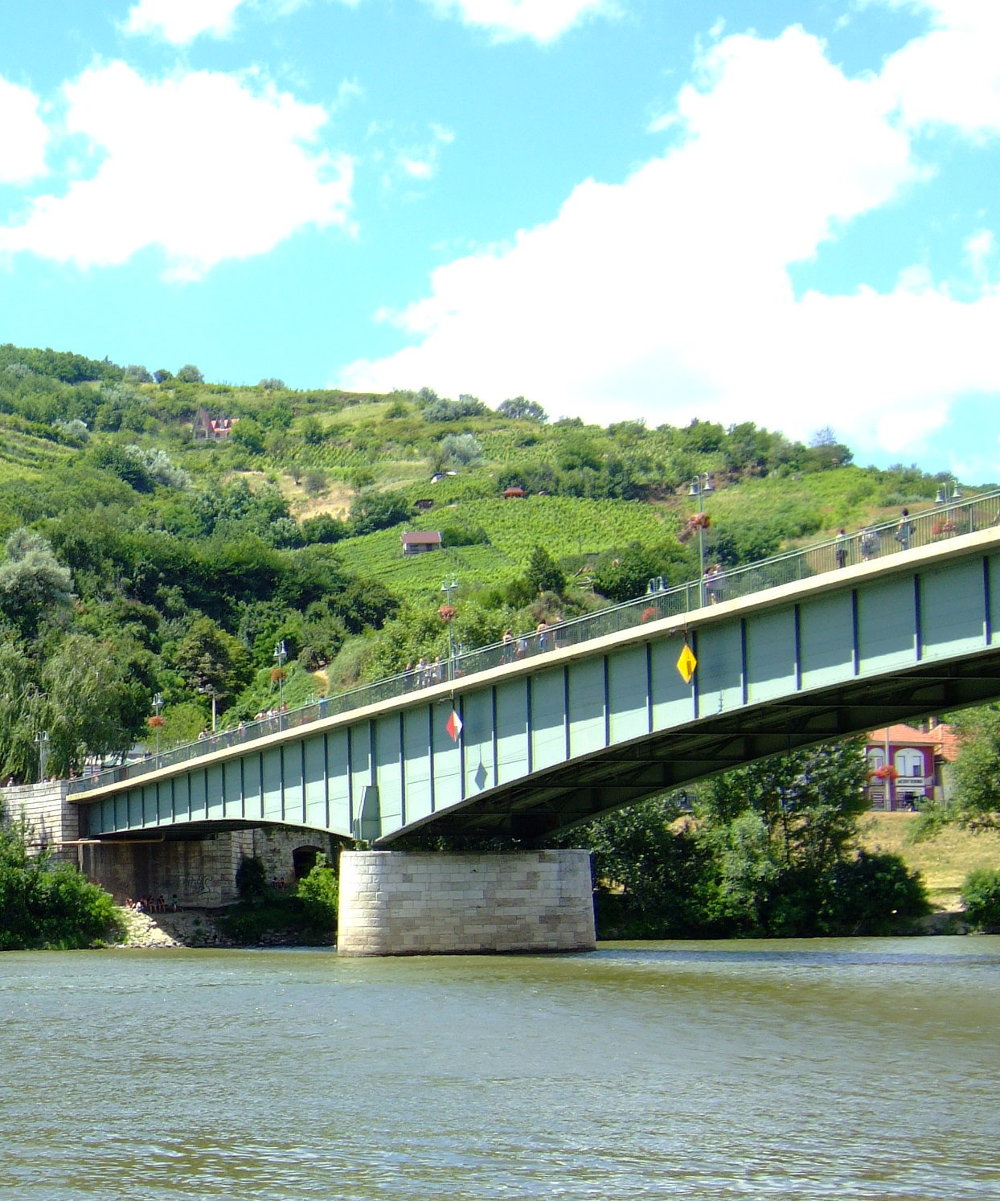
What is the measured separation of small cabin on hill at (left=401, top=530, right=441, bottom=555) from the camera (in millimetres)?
149000

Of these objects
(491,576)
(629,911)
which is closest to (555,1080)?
(629,911)

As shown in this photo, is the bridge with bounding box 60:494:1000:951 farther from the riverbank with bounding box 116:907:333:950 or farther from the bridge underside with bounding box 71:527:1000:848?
the riverbank with bounding box 116:907:333:950

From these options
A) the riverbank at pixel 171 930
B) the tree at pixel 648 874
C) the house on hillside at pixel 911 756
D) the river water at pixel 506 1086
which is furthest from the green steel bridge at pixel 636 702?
the house on hillside at pixel 911 756

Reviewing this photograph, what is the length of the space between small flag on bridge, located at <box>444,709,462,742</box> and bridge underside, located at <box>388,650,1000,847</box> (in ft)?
6.35

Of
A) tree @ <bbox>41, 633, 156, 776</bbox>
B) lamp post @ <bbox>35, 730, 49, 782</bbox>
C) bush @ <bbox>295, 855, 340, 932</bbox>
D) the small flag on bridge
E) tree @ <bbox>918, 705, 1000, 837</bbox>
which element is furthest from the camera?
tree @ <bbox>41, 633, 156, 776</bbox>

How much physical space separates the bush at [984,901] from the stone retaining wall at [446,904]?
17.4m

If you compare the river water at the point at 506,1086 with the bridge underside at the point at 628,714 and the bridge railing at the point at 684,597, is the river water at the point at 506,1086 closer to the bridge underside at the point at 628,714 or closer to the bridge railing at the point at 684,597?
the bridge underside at the point at 628,714

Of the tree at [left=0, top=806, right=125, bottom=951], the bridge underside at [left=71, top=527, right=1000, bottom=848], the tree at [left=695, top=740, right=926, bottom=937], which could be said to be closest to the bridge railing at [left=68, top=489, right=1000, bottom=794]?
the bridge underside at [left=71, top=527, right=1000, bottom=848]

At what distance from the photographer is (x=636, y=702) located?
144 ft

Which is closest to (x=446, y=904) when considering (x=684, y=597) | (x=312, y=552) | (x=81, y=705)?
(x=684, y=597)

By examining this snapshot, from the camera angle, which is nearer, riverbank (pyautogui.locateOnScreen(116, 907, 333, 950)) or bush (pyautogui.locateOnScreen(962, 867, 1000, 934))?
bush (pyautogui.locateOnScreen(962, 867, 1000, 934))

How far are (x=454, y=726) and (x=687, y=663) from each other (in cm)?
943

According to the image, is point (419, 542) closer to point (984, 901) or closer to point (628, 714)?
point (984, 901)

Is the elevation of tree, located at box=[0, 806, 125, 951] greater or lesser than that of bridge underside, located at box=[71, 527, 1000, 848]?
lesser
